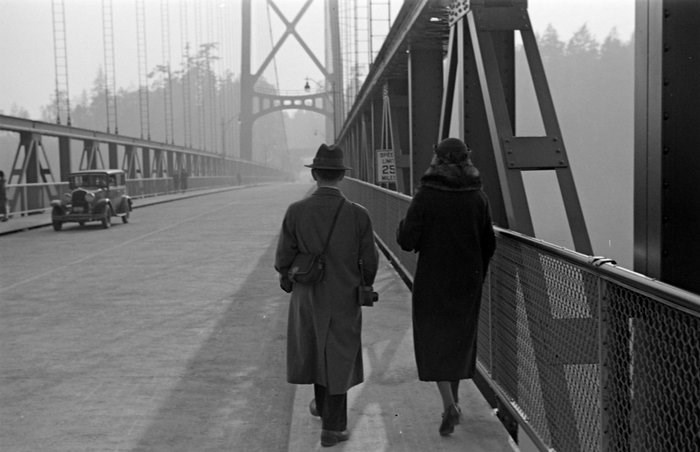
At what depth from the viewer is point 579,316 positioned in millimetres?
3670

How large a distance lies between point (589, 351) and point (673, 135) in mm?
904

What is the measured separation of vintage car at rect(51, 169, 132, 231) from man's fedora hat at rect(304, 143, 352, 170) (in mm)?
19422

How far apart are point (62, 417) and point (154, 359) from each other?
173cm

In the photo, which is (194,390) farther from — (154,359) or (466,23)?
(466,23)

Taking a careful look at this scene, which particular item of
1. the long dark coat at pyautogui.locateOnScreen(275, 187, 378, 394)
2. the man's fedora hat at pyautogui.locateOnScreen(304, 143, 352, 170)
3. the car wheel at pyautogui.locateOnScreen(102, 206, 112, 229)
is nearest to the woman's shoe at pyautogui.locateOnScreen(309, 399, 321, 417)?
the long dark coat at pyautogui.locateOnScreen(275, 187, 378, 394)

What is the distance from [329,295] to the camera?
15.4ft

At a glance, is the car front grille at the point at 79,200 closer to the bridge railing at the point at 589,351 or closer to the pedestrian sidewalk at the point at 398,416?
the pedestrian sidewalk at the point at 398,416

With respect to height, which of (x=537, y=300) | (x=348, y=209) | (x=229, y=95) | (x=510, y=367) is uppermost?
(x=229, y=95)

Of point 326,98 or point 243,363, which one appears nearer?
point 243,363

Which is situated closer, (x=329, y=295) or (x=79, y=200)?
(x=329, y=295)

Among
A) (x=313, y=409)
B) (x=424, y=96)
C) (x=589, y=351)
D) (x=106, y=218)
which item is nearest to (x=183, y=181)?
(x=106, y=218)

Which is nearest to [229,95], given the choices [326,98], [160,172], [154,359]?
[326,98]

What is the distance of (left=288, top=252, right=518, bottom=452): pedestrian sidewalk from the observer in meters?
4.69

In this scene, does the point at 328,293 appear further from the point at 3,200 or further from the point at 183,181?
the point at 183,181
